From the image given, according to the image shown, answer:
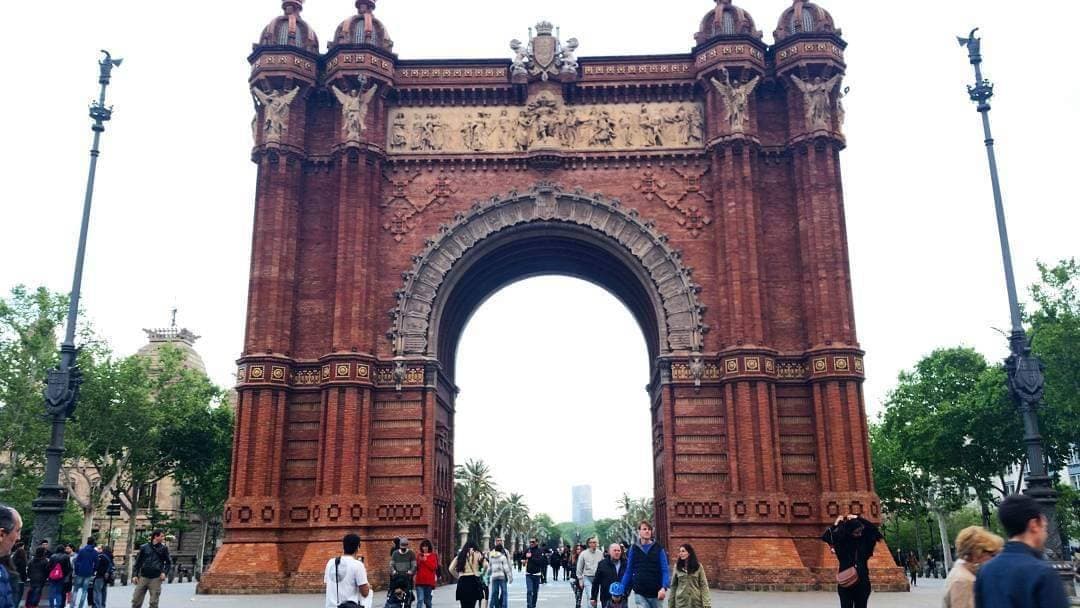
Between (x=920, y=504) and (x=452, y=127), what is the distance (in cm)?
4321

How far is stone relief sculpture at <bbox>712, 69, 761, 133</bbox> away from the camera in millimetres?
27562

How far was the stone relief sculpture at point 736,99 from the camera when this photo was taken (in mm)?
27562

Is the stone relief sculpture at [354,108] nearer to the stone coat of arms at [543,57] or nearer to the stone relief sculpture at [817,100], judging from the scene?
the stone coat of arms at [543,57]

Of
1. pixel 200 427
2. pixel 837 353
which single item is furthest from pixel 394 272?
pixel 200 427

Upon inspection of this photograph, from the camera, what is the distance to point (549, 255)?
3098cm

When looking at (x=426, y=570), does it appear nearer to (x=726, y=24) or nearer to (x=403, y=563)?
(x=403, y=563)

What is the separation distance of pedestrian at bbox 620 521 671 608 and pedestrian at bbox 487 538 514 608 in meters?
5.04

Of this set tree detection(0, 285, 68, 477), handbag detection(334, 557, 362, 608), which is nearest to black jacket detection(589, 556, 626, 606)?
handbag detection(334, 557, 362, 608)

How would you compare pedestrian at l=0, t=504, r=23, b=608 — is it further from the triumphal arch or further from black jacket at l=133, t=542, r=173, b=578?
the triumphal arch

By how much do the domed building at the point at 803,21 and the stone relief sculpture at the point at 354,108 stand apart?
44.5ft

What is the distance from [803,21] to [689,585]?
2304 cm

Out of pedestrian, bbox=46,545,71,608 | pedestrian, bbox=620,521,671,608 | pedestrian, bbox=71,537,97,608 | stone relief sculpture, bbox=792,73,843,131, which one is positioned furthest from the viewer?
stone relief sculpture, bbox=792,73,843,131

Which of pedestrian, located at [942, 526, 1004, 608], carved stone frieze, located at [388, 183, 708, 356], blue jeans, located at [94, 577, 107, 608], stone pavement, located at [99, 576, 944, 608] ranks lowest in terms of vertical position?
stone pavement, located at [99, 576, 944, 608]

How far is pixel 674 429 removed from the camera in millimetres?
26203
